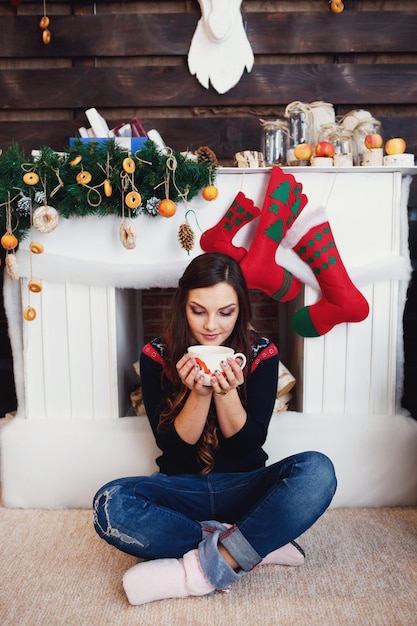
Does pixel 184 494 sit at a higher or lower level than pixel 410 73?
lower

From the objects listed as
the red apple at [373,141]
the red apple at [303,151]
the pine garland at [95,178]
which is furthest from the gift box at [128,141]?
the red apple at [373,141]

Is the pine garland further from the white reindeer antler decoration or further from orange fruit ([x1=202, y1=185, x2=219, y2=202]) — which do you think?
the white reindeer antler decoration

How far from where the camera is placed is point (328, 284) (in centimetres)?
180

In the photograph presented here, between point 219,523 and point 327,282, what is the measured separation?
737 mm

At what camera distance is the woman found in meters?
1.40

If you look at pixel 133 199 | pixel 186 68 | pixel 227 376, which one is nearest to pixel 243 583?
pixel 227 376

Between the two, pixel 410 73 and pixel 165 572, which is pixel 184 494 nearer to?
pixel 165 572

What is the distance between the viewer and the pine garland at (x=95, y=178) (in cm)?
172

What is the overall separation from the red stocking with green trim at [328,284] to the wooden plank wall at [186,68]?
2.39 ft

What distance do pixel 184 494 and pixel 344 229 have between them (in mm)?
885

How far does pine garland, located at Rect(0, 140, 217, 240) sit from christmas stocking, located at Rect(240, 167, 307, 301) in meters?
0.18

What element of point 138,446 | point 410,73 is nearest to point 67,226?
point 138,446

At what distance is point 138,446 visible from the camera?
1.89 m

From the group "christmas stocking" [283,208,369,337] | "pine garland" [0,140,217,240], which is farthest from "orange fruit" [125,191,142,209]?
"christmas stocking" [283,208,369,337]
